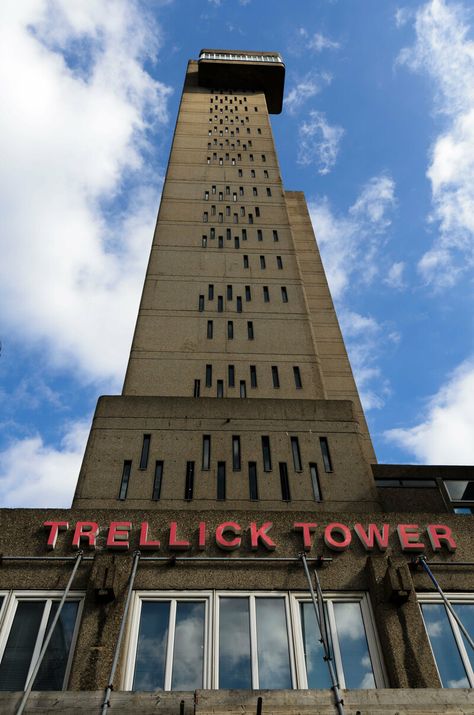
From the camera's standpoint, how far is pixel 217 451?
909 inches

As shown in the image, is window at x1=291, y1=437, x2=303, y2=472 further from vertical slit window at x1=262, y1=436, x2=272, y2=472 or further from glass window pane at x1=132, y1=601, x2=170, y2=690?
glass window pane at x1=132, y1=601, x2=170, y2=690

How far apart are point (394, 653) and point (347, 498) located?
9.75 metres

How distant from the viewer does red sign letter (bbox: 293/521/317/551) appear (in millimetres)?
14422

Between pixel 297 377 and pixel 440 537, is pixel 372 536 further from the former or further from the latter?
pixel 297 377

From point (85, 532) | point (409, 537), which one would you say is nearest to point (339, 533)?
point (409, 537)

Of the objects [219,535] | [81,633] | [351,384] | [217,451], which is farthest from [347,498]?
[351,384]

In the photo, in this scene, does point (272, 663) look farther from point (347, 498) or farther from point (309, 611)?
point (347, 498)

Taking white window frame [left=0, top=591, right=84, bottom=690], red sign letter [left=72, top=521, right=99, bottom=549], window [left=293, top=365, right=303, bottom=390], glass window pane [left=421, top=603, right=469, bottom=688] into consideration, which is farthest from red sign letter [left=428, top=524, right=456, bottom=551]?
window [left=293, top=365, right=303, bottom=390]

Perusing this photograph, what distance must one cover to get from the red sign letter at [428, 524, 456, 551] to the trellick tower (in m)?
6.37

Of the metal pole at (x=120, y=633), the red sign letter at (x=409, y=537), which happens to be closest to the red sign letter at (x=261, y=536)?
the metal pole at (x=120, y=633)

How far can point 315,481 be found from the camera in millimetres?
22422

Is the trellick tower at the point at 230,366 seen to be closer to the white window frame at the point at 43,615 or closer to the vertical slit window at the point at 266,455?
the vertical slit window at the point at 266,455

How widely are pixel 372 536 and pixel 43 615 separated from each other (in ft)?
28.2

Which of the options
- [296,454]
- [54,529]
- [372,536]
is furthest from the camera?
[296,454]
